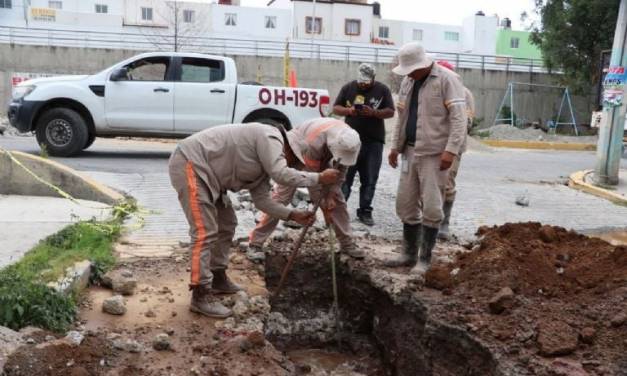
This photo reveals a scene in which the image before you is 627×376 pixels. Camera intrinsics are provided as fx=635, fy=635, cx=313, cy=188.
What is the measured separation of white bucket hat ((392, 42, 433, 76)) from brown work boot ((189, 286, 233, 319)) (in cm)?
236

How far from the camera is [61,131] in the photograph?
10.7 metres

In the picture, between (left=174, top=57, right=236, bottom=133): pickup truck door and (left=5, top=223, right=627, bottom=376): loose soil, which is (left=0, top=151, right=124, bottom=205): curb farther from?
(left=174, top=57, right=236, bottom=133): pickup truck door

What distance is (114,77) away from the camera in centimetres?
1082

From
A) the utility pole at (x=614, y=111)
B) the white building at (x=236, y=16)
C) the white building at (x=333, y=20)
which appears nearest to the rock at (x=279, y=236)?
the utility pole at (x=614, y=111)

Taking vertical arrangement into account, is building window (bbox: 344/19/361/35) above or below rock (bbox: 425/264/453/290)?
above

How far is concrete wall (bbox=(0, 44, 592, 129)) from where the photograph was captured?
21.5m

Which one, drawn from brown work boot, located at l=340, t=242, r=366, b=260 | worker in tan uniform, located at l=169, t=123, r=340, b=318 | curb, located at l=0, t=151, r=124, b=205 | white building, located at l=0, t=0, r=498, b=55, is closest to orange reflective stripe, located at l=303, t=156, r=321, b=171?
worker in tan uniform, located at l=169, t=123, r=340, b=318

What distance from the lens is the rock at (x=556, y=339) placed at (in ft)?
12.8

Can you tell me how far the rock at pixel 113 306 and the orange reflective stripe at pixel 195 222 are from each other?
21.1 inches

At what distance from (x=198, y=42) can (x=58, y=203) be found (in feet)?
66.3

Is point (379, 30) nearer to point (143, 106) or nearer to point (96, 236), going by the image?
point (143, 106)

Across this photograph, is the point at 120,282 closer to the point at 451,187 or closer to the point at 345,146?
the point at 345,146

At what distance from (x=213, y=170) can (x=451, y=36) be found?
43.5m

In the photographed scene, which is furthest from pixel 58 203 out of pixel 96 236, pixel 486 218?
pixel 486 218
